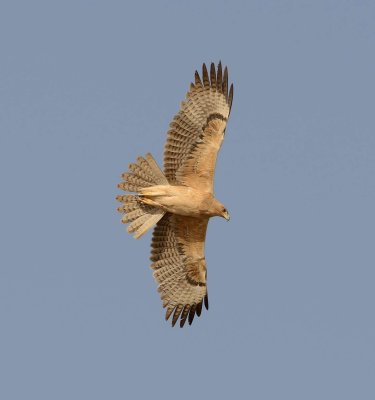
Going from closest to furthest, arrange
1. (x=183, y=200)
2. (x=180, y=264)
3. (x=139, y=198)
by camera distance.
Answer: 1. (x=183, y=200)
2. (x=139, y=198)
3. (x=180, y=264)

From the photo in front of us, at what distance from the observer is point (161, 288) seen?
19094 mm

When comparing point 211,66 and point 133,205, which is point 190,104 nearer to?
point 211,66

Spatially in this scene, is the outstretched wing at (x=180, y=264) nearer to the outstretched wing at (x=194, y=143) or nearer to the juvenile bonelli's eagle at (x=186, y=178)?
the juvenile bonelli's eagle at (x=186, y=178)

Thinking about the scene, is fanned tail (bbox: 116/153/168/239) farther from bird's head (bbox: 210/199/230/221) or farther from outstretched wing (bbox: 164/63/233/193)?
bird's head (bbox: 210/199/230/221)

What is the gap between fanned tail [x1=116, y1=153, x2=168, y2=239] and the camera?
18.0 meters

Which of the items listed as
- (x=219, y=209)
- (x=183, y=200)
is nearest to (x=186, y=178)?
(x=183, y=200)

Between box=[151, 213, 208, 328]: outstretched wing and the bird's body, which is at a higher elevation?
the bird's body

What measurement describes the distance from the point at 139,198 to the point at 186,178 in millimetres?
847

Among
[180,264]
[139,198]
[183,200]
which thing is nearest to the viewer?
[183,200]

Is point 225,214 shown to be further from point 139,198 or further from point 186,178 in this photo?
point 139,198

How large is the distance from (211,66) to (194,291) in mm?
3885

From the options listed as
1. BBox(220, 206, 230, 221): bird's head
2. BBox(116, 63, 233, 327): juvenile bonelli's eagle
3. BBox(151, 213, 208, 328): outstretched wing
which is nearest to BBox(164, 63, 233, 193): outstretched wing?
BBox(116, 63, 233, 327): juvenile bonelli's eagle

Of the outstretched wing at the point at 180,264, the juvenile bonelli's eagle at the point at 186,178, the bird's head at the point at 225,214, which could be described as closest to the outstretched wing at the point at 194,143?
the juvenile bonelli's eagle at the point at 186,178

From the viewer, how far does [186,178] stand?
714 inches
